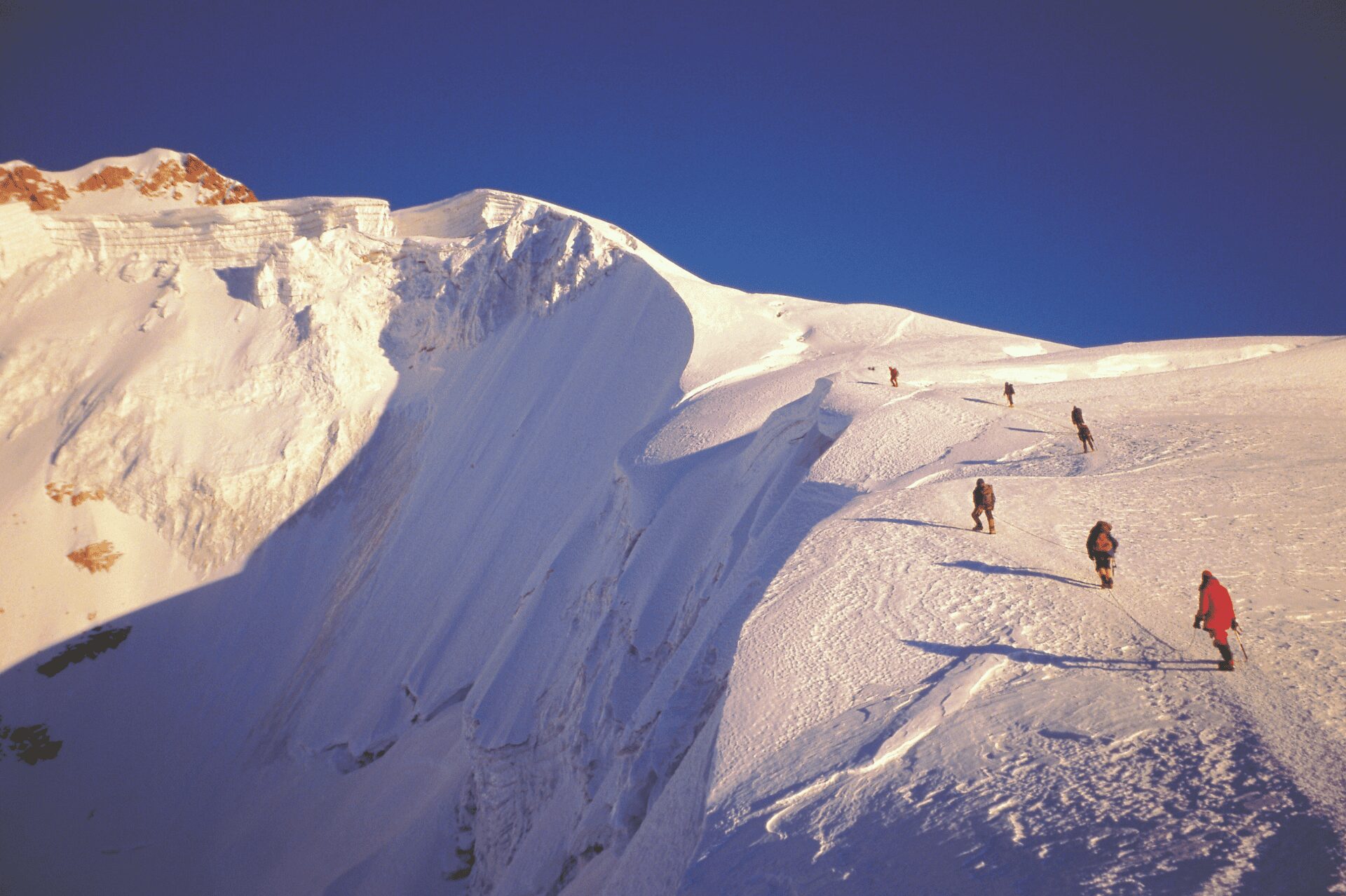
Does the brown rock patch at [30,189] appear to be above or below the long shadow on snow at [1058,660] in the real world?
above

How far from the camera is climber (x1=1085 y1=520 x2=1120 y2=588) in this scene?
6.17 m

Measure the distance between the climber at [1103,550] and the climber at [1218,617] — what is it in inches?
48.0

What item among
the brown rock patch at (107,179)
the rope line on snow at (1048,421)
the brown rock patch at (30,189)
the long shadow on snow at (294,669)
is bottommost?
the long shadow on snow at (294,669)

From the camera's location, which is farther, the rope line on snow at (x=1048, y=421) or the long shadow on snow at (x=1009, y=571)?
the rope line on snow at (x=1048, y=421)

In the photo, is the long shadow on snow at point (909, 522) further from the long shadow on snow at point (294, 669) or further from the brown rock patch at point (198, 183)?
the brown rock patch at point (198, 183)

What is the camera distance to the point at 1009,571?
669 cm

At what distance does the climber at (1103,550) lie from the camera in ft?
20.2

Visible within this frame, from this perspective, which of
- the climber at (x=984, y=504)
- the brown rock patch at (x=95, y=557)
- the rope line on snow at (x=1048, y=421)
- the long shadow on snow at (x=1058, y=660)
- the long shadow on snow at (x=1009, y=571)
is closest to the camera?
the long shadow on snow at (x=1058, y=660)

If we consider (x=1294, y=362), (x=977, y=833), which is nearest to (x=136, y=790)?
(x=977, y=833)

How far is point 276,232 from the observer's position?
33.0m

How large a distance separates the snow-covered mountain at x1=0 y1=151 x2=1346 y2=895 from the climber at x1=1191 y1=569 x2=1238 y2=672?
17cm

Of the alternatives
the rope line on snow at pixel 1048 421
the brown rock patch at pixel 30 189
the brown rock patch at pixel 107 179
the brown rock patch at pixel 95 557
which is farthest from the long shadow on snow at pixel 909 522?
the brown rock patch at pixel 107 179

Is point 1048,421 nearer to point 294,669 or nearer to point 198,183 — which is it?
point 294,669

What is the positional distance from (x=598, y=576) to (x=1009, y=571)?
28.0ft
